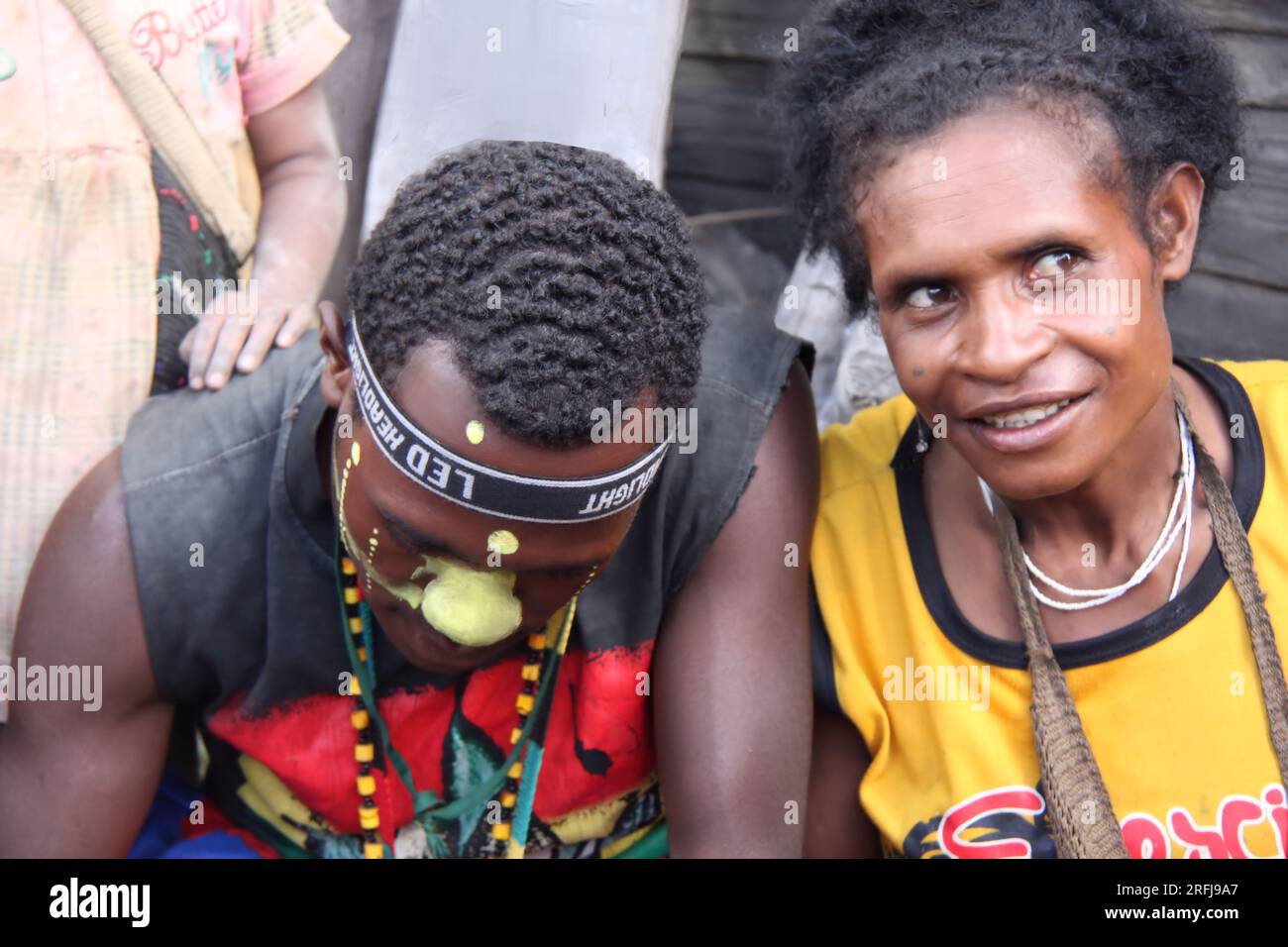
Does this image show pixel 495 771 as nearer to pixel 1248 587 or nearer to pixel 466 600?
pixel 466 600

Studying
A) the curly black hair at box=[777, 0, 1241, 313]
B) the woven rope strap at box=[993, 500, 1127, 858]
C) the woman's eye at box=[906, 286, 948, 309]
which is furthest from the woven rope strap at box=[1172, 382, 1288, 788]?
the woman's eye at box=[906, 286, 948, 309]

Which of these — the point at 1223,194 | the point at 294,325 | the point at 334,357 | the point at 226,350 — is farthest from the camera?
the point at 1223,194

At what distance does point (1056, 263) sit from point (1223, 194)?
36.8 inches

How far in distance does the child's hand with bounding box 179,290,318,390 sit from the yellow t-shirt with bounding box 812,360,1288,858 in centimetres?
82

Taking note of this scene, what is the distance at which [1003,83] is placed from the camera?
5.43 feet

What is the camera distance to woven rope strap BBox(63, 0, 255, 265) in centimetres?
193

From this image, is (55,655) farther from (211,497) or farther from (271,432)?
(271,432)

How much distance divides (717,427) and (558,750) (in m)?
0.50

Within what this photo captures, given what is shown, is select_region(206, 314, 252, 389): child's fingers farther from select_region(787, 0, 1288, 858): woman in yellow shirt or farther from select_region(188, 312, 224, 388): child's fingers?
select_region(787, 0, 1288, 858): woman in yellow shirt

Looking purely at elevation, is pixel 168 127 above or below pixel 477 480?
above

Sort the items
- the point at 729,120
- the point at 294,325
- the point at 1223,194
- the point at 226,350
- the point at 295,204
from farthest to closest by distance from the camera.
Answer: the point at 729,120 → the point at 1223,194 → the point at 295,204 → the point at 294,325 → the point at 226,350

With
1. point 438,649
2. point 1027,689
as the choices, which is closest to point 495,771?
point 438,649

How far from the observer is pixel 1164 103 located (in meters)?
1.79

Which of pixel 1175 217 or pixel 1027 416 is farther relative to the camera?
pixel 1175 217
